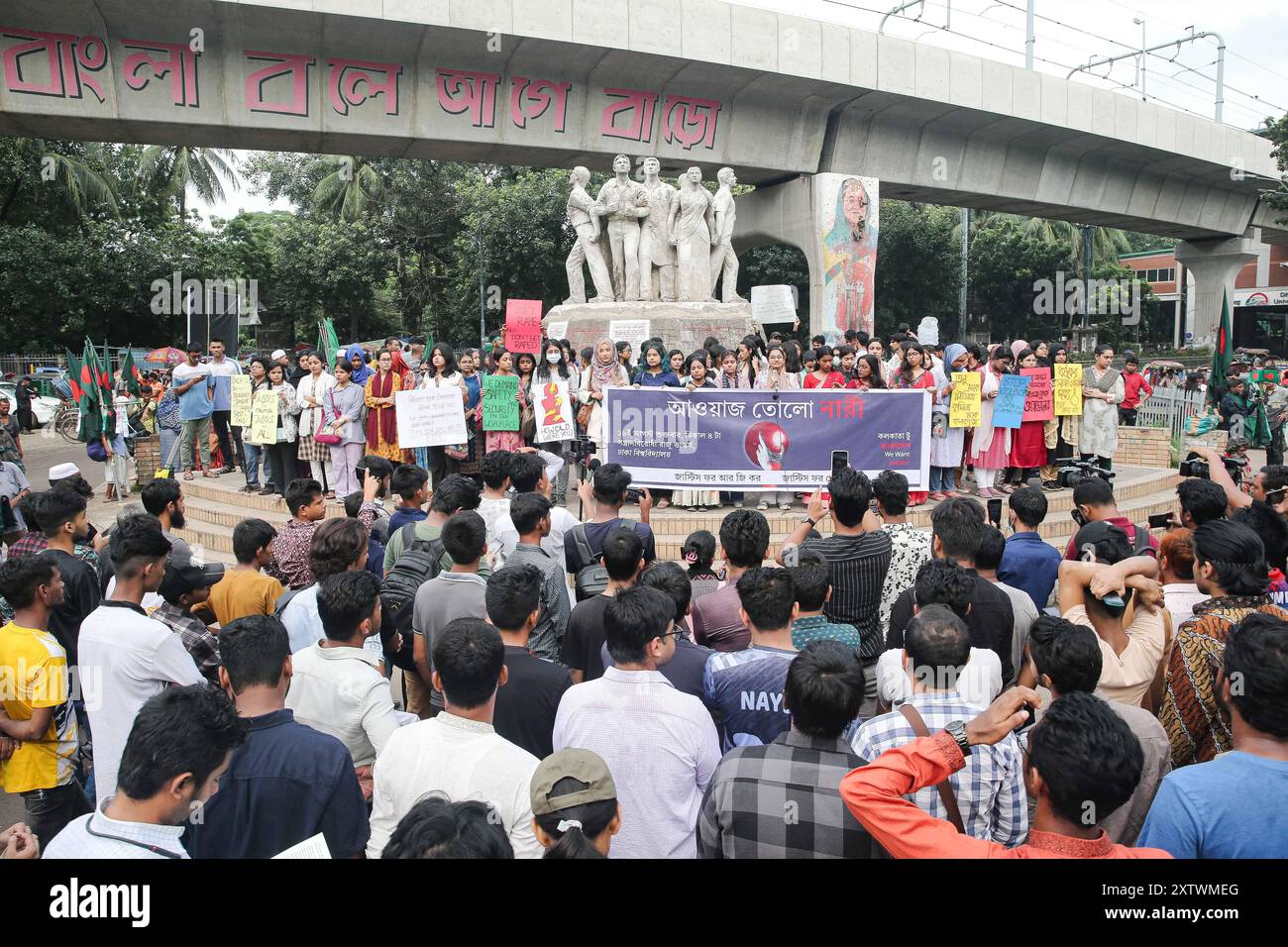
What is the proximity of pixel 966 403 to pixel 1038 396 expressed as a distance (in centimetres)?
117

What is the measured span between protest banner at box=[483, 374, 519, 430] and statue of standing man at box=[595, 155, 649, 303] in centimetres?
432

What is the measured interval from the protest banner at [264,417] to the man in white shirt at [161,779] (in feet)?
25.1

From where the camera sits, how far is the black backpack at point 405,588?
389cm

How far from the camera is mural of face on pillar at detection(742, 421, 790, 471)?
8562mm

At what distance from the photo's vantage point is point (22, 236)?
25641 mm

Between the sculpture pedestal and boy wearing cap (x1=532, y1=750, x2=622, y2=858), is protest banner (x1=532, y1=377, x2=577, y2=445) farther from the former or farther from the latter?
boy wearing cap (x1=532, y1=750, x2=622, y2=858)

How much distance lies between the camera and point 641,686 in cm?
281

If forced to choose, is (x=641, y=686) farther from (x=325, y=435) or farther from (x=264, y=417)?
(x=264, y=417)

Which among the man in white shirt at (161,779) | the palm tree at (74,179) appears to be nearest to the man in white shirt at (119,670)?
the man in white shirt at (161,779)

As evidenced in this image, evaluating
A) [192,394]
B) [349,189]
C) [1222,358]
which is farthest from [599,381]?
[349,189]

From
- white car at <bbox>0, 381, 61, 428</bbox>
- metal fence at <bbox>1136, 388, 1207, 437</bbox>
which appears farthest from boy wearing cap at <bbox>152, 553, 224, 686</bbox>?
white car at <bbox>0, 381, 61, 428</bbox>

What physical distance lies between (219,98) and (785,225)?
1123 centimetres

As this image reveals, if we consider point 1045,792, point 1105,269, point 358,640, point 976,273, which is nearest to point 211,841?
point 358,640

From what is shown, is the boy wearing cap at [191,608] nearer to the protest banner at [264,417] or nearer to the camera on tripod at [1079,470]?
the protest banner at [264,417]
